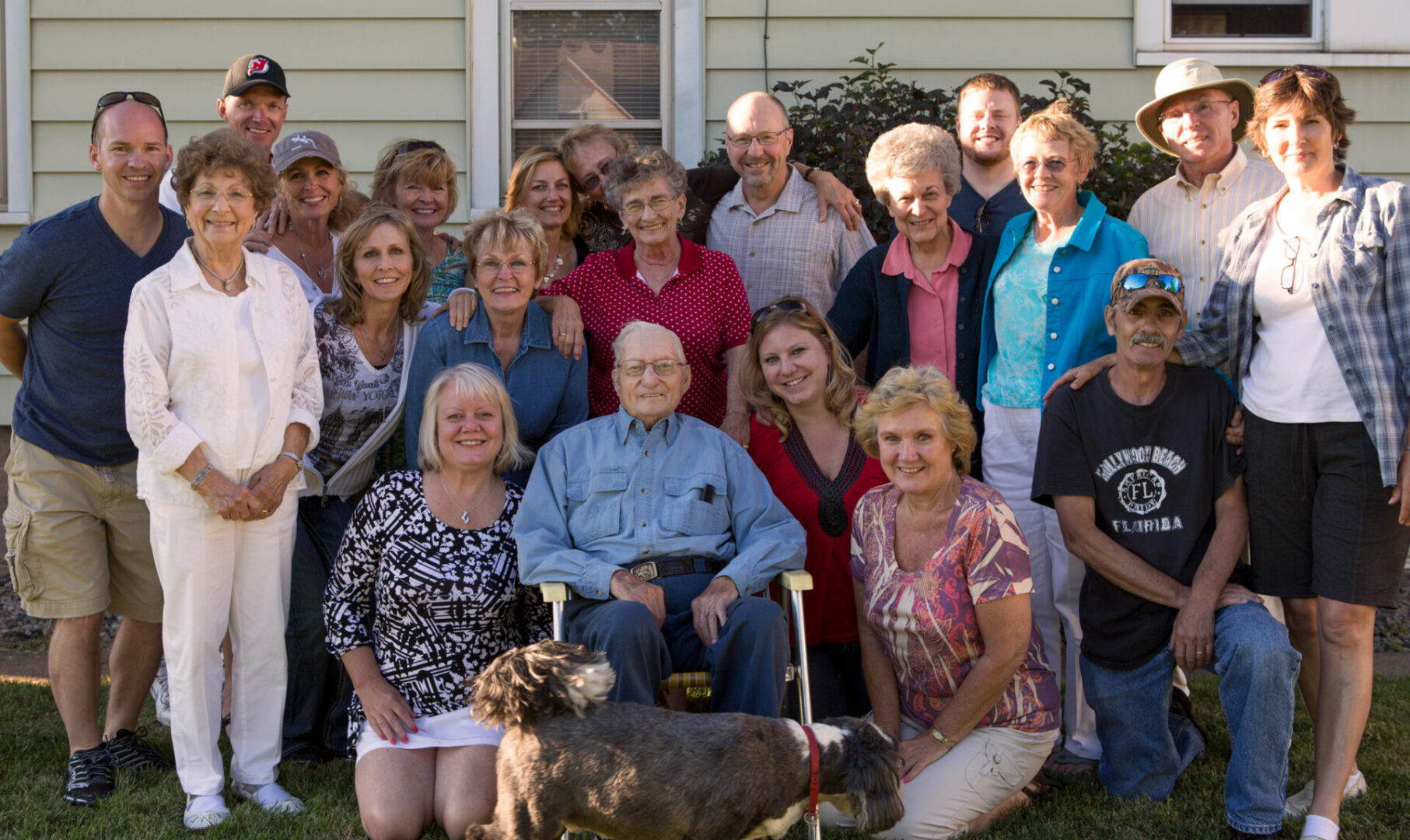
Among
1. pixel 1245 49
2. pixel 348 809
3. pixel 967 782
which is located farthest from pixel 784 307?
pixel 1245 49

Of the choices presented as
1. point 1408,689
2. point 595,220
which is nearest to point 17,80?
point 595,220

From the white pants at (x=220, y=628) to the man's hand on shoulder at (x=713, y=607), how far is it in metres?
1.32

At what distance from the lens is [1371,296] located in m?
3.19

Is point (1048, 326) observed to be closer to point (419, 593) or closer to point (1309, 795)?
point (1309, 795)

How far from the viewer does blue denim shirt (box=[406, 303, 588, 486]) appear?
3.87 metres

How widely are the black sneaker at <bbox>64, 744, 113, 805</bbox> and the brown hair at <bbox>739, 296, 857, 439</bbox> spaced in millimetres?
2403

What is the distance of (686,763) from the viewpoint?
109 inches

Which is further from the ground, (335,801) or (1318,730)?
(1318,730)

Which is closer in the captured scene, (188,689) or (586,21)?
(188,689)

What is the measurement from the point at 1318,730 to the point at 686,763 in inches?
74.9

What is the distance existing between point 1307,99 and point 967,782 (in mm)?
2191

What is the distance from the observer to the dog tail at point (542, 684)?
278cm

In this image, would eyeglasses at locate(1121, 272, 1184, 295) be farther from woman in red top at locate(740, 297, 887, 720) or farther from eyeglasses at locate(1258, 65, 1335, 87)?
woman in red top at locate(740, 297, 887, 720)

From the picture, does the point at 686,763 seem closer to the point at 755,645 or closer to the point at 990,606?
the point at 755,645
